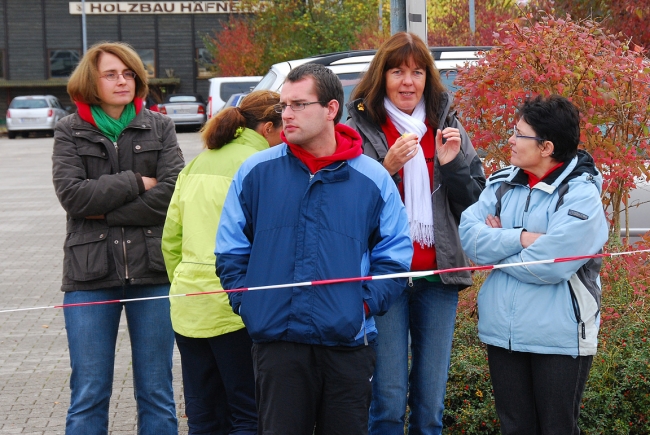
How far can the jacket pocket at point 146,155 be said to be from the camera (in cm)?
448

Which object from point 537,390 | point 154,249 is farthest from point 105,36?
point 537,390

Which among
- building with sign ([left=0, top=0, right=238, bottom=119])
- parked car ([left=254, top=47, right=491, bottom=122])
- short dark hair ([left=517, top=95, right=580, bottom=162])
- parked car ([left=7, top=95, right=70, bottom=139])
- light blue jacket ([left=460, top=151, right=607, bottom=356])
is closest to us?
light blue jacket ([left=460, top=151, right=607, bottom=356])

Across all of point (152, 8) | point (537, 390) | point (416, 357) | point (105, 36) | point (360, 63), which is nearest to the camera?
point (537, 390)

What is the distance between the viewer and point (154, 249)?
4.41 meters

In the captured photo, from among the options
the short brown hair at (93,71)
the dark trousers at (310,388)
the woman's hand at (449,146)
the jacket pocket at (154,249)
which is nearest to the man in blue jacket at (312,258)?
the dark trousers at (310,388)

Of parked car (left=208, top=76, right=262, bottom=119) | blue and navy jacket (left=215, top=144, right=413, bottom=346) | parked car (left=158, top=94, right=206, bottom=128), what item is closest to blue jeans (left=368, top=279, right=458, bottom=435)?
blue and navy jacket (left=215, top=144, right=413, bottom=346)

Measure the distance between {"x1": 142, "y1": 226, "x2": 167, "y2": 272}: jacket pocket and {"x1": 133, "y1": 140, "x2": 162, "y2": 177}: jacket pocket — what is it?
0.29 metres

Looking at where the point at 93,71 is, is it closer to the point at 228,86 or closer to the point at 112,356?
the point at 112,356

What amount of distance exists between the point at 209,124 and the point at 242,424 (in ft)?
4.66

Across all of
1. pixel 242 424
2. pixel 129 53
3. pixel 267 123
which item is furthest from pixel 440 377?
pixel 129 53

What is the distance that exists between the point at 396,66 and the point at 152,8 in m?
46.2

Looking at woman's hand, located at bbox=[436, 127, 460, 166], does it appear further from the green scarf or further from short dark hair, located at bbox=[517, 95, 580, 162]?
the green scarf

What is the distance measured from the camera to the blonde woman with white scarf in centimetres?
410

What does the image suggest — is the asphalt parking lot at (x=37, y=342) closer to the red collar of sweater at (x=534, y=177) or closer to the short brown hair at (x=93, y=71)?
the short brown hair at (x=93, y=71)
